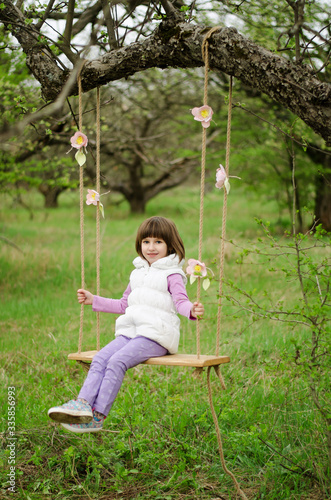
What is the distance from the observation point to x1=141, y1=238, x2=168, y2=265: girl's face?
10.8 ft

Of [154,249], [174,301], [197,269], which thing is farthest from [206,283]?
[154,249]

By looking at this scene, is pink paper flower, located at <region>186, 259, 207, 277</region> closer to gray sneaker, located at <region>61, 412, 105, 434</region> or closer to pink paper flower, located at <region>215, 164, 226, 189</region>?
pink paper flower, located at <region>215, 164, 226, 189</region>

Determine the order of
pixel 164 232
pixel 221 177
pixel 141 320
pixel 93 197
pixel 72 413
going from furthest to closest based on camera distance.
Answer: pixel 93 197 < pixel 164 232 < pixel 141 320 < pixel 221 177 < pixel 72 413

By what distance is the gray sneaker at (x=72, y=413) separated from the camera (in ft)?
8.43

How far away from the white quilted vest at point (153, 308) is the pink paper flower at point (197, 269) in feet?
1.23

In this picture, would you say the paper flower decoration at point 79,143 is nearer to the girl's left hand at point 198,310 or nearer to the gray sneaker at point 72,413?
the girl's left hand at point 198,310

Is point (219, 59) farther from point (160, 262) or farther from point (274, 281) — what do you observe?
point (274, 281)

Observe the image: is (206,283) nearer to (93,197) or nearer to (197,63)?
(93,197)

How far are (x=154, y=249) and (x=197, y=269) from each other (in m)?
0.53

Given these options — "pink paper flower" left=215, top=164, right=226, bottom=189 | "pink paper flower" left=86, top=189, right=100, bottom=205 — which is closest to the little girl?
"pink paper flower" left=86, top=189, right=100, bottom=205

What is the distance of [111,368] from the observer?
2.85 m

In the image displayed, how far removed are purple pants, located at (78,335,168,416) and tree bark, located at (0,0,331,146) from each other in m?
1.45

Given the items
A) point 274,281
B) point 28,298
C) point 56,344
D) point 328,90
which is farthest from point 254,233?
point 328,90

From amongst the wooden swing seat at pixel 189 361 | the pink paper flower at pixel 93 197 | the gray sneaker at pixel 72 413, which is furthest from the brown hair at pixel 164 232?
the gray sneaker at pixel 72 413
